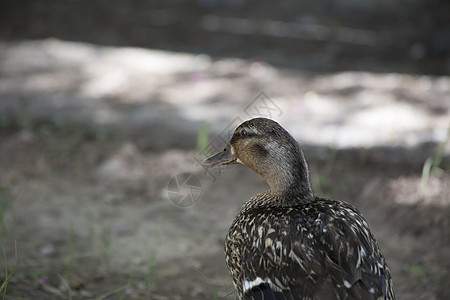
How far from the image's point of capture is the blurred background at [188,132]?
365 cm

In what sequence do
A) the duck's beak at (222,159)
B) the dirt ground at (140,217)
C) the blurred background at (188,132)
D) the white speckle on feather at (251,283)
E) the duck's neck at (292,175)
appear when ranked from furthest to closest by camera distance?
the blurred background at (188,132)
the dirt ground at (140,217)
the duck's beak at (222,159)
the duck's neck at (292,175)
the white speckle on feather at (251,283)

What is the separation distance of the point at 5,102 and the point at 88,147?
1.33m

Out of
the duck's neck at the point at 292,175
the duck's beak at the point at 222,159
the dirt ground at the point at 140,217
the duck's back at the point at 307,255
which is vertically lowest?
the dirt ground at the point at 140,217

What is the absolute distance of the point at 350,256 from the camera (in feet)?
7.86

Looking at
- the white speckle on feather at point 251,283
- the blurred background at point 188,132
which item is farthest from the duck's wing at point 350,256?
the blurred background at point 188,132

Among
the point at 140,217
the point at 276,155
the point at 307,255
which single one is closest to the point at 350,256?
the point at 307,255

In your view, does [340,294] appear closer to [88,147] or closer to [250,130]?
[250,130]

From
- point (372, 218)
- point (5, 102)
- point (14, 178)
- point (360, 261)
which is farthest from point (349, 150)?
point (5, 102)

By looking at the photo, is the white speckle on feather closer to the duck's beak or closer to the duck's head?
the duck's head

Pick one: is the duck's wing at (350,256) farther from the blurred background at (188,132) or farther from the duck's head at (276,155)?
the blurred background at (188,132)

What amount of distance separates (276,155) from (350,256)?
0.65 m

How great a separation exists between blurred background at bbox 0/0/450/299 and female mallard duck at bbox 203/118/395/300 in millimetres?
768

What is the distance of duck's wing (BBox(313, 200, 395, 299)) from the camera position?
90.6 inches

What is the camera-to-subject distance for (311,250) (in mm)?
2432
